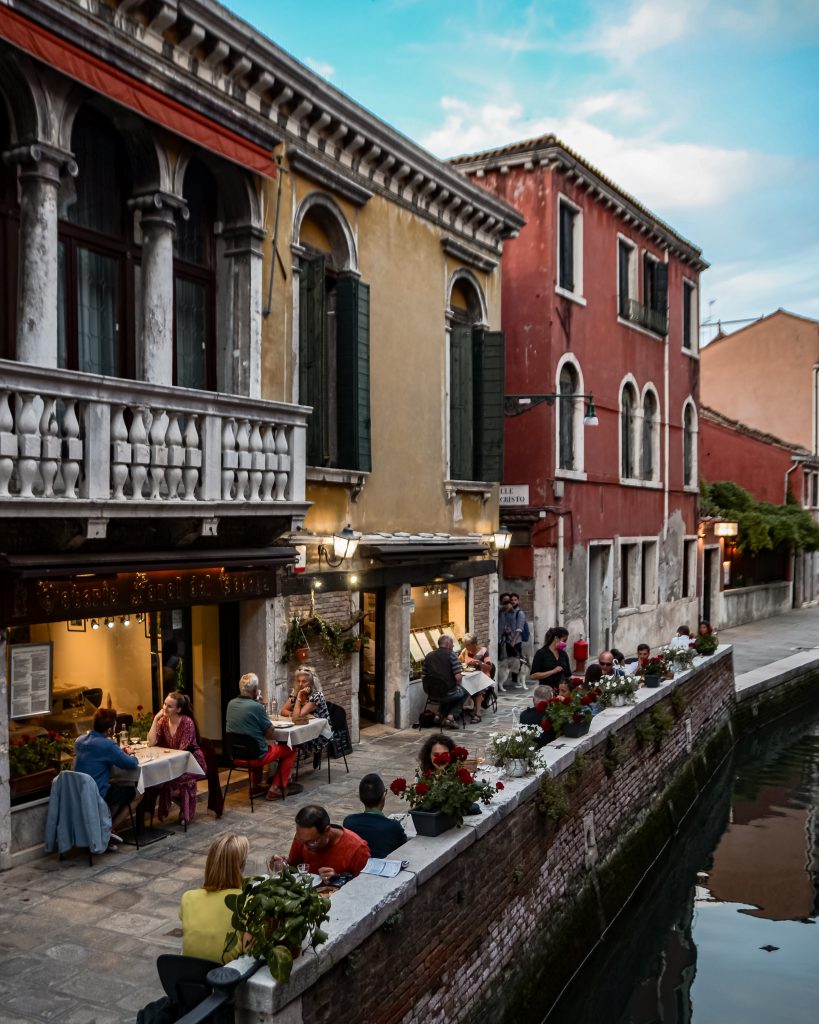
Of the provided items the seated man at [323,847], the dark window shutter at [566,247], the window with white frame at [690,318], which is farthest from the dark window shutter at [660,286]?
the seated man at [323,847]

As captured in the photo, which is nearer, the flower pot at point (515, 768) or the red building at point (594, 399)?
the flower pot at point (515, 768)

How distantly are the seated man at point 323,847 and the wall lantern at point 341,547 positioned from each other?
16.2ft

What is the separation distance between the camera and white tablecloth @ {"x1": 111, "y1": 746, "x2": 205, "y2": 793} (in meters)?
7.46

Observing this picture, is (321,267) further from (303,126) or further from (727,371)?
(727,371)

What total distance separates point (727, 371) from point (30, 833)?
111 feet

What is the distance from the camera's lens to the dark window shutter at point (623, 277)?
1917cm

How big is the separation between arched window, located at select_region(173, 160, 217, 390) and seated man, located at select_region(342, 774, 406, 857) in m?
4.46

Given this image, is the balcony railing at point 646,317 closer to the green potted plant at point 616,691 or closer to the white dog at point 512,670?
the white dog at point 512,670

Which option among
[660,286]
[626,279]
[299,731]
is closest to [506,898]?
[299,731]

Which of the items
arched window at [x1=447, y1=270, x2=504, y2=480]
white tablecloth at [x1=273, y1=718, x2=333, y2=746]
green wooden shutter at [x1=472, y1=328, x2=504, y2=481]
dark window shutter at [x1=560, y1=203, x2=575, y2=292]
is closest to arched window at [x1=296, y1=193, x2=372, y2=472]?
arched window at [x1=447, y1=270, x2=504, y2=480]

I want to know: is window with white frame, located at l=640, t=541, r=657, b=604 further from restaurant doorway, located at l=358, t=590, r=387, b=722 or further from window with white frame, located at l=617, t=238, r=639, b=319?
restaurant doorway, located at l=358, t=590, r=387, b=722

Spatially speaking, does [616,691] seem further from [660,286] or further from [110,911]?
[660,286]

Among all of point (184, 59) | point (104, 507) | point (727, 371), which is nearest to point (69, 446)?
point (104, 507)

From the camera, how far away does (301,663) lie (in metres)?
10.2
